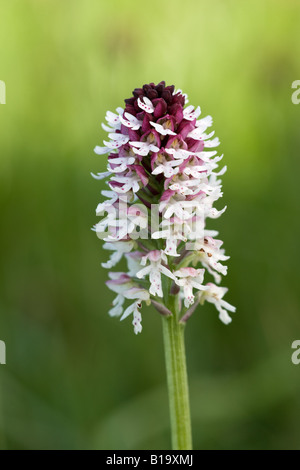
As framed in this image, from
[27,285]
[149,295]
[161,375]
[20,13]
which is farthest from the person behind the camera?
[20,13]

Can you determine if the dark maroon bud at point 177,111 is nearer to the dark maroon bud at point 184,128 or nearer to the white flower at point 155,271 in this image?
the dark maroon bud at point 184,128

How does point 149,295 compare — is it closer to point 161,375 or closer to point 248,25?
point 161,375

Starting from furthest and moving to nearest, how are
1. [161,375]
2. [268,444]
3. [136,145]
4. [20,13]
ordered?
[20,13]
[161,375]
[268,444]
[136,145]

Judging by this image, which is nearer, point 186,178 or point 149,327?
point 186,178

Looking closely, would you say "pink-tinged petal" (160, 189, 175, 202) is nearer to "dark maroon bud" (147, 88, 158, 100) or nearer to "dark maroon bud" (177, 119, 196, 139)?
"dark maroon bud" (177, 119, 196, 139)

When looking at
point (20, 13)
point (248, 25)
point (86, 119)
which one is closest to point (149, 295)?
point (86, 119)

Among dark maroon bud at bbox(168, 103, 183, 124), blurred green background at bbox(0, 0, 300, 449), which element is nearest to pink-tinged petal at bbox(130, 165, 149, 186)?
dark maroon bud at bbox(168, 103, 183, 124)

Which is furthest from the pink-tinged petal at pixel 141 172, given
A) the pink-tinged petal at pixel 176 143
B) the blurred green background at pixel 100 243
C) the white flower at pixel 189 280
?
the blurred green background at pixel 100 243
